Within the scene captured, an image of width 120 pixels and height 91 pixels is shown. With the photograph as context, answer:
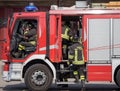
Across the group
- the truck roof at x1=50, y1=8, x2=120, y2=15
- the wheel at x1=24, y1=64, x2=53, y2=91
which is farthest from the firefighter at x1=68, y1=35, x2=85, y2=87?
the truck roof at x1=50, y1=8, x2=120, y2=15

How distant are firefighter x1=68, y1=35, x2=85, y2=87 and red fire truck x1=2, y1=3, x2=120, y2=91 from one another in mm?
238

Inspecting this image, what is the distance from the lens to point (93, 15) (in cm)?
1359

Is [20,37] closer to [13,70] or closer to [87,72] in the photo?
[13,70]

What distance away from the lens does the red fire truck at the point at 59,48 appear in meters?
13.5

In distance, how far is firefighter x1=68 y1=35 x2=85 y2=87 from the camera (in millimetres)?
13219

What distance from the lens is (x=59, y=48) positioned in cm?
1367

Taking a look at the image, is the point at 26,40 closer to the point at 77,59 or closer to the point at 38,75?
the point at 38,75

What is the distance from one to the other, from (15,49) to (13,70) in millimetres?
634

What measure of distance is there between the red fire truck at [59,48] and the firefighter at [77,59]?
24 cm

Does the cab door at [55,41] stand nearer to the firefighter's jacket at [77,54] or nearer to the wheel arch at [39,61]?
the wheel arch at [39,61]

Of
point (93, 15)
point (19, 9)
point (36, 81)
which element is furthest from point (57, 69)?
point (19, 9)

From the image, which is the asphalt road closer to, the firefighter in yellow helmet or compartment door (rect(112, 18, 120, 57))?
the firefighter in yellow helmet

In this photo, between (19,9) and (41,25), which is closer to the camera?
(41,25)

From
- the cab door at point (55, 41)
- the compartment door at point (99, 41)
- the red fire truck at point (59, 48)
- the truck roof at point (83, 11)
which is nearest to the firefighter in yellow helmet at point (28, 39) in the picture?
the red fire truck at point (59, 48)
